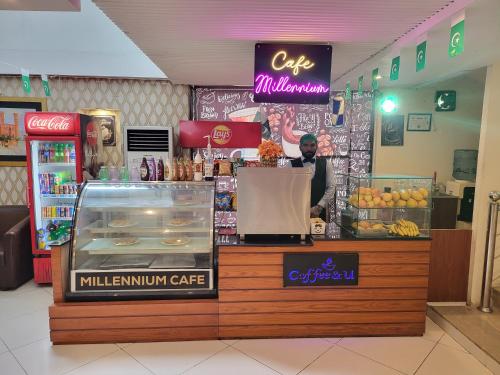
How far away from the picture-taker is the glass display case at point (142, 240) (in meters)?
3.23

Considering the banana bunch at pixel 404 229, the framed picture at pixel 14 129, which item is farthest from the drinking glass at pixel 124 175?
the framed picture at pixel 14 129

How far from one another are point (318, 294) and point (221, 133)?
3160 mm

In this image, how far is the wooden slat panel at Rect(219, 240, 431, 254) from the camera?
3172 mm

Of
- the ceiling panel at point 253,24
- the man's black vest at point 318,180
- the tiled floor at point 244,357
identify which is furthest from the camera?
the man's black vest at point 318,180

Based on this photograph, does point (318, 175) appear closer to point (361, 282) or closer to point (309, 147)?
point (309, 147)

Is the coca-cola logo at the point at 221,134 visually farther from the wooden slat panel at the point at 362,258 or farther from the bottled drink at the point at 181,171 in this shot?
the wooden slat panel at the point at 362,258

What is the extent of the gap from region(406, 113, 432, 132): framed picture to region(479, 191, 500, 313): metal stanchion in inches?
79.0

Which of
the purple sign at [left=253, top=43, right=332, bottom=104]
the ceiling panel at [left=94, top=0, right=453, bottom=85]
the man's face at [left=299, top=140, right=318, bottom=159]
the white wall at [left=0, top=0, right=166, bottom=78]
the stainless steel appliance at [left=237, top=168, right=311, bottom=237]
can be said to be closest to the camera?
the ceiling panel at [left=94, top=0, right=453, bottom=85]

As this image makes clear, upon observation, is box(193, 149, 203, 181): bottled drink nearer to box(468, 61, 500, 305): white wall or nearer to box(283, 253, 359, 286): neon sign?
box(283, 253, 359, 286): neon sign

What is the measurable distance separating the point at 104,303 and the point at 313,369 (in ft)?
6.61

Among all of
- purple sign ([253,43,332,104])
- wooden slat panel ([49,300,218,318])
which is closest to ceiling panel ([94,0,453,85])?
purple sign ([253,43,332,104])

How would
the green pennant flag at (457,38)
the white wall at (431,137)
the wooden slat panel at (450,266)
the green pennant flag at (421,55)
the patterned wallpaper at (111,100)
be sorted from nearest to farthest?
the green pennant flag at (457,38) < the green pennant flag at (421,55) < the wooden slat panel at (450,266) < the white wall at (431,137) < the patterned wallpaper at (111,100)

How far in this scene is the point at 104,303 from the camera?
3.18 metres

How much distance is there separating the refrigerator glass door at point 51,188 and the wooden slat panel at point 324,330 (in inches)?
116
